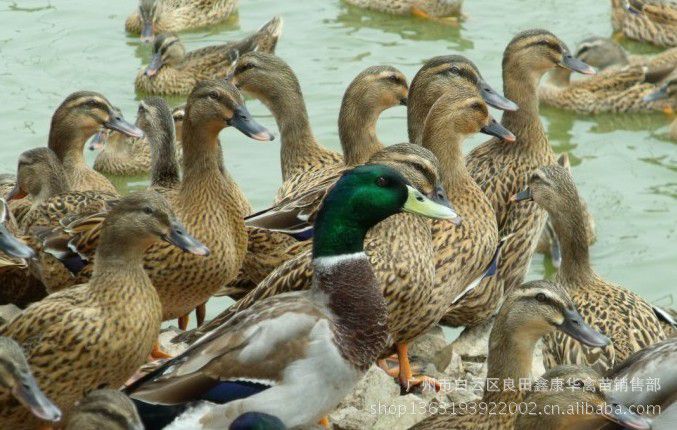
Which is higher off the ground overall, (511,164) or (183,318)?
(511,164)

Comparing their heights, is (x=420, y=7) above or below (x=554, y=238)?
above

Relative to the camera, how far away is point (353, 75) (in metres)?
12.2

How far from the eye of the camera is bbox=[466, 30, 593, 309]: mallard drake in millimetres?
7828

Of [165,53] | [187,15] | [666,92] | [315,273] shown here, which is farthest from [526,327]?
→ [187,15]

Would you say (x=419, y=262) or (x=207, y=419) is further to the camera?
(x=419, y=262)

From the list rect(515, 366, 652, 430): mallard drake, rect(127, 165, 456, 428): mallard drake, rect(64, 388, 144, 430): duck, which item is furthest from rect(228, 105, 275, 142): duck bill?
rect(64, 388, 144, 430): duck

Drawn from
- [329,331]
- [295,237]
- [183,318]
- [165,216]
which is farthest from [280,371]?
[183,318]

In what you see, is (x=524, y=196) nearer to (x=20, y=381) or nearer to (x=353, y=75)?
(x=20, y=381)

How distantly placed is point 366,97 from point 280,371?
3163 mm

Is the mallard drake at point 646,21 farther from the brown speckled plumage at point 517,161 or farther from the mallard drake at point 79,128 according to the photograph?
the mallard drake at point 79,128

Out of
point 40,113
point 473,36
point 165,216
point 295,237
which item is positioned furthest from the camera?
point 473,36

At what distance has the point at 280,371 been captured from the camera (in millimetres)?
5301

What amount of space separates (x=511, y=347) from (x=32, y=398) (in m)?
2.05

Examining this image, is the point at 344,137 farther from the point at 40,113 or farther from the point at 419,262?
the point at 40,113
